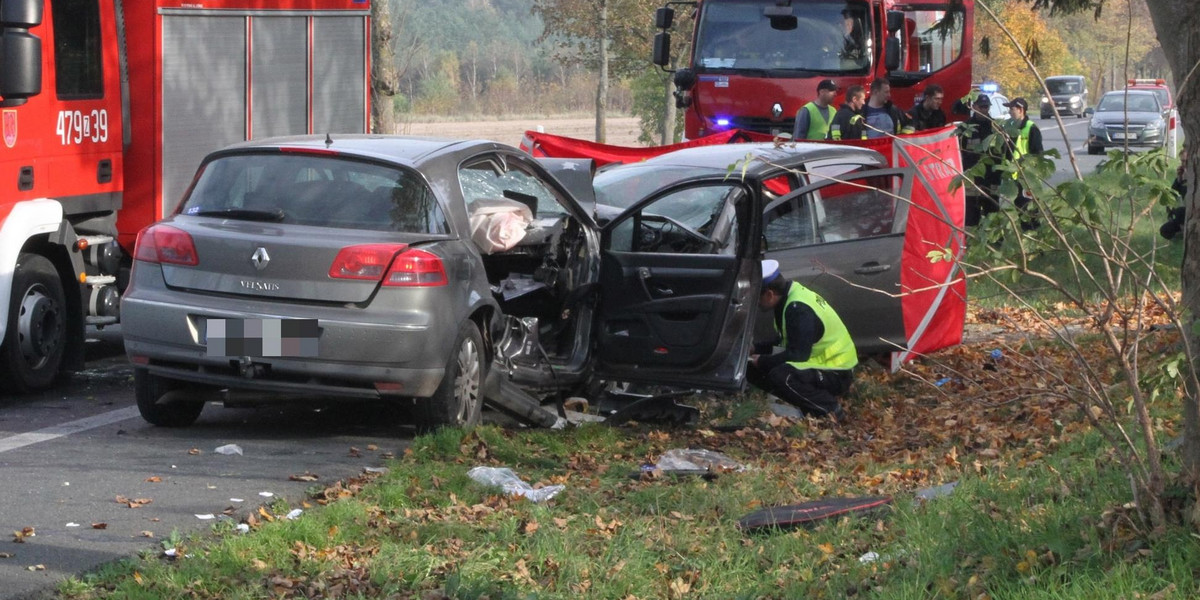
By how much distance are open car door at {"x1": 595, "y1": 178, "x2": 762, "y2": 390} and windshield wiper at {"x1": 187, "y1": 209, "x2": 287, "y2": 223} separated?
182cm

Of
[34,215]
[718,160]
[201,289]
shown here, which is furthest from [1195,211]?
[34,215]

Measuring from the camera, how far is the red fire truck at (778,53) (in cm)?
1491

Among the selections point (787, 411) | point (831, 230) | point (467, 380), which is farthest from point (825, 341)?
point (467, 380)

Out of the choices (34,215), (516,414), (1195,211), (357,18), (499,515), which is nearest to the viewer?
(1195,211)

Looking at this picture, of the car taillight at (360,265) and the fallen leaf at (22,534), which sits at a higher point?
the car taillight at (360,265)

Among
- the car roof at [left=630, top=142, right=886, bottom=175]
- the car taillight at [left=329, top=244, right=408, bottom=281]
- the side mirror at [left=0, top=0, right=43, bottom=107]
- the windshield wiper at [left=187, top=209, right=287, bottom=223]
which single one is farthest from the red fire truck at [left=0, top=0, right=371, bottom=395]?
the car roof at [left=630, top=142, right=886, bottom=175]

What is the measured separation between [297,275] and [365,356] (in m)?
0.51

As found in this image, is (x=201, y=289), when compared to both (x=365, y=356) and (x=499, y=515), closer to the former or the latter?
(x=365, y=356)

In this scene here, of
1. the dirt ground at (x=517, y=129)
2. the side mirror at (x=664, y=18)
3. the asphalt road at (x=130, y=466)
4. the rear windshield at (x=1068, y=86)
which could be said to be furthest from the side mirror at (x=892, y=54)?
the rear windshield at (x=1068, y=86)

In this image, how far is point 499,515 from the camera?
567 centimetres

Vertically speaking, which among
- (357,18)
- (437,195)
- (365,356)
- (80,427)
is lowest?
Result: (80,427)

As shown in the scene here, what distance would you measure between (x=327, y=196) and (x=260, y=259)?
0.52m

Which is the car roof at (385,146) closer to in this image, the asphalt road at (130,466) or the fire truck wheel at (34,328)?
the asphalt road at (130,466)

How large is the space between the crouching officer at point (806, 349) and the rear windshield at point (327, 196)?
2.03 metres
